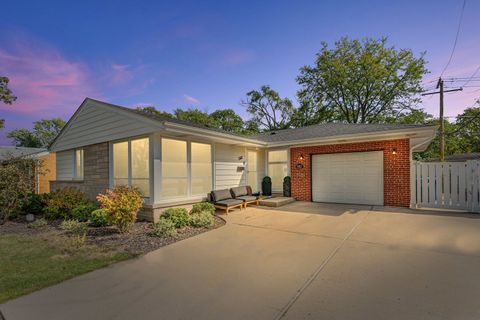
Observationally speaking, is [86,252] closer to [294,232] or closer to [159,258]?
[159,258]

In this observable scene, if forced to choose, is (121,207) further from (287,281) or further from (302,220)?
(302,220)

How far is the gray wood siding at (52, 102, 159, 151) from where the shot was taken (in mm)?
7383

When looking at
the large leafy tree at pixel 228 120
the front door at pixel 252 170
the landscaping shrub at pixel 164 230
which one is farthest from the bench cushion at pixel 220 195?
the large leafy tree at pixel 228 120

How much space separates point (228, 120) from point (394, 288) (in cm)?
3109

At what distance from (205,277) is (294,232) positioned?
9.50ft

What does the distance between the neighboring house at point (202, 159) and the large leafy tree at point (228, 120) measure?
21388 mm

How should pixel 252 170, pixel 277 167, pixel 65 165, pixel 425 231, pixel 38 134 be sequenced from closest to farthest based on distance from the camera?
pixel 425 231, pixel 65 165, pixel 252 170, pixel 277 167, pixel 38 134

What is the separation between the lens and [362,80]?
77.8ft

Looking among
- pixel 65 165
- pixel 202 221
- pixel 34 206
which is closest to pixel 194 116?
pixel 65 165

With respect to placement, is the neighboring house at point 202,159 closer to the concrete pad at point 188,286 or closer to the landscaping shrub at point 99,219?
the landscaping shrub at point 99,219

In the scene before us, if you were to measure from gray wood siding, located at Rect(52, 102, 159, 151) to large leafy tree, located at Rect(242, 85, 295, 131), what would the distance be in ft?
76.0

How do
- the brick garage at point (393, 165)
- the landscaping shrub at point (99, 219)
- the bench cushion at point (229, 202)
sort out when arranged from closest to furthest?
the landscaping shrub at point (99, 219) < the bench cushion at point (229, 202) < the brick garage at point (393, 165)

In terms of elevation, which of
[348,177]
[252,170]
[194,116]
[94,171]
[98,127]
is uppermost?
[194,116]

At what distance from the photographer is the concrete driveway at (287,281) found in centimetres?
249
